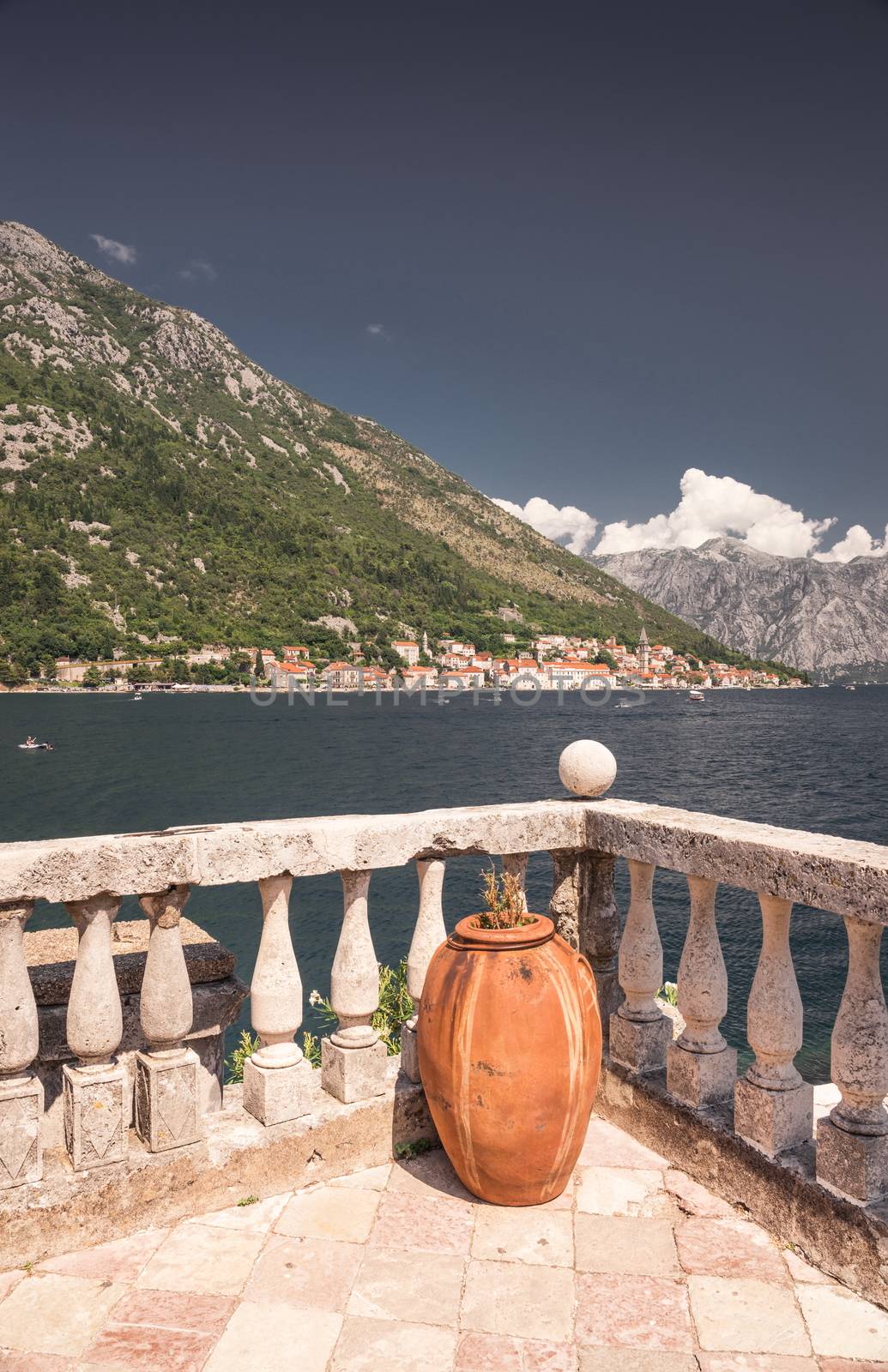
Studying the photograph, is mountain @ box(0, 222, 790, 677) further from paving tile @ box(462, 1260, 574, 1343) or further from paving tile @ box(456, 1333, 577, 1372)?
paving tile @ box(456, 1333, 577, 1372)

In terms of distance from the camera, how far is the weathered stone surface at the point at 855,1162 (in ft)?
9.20

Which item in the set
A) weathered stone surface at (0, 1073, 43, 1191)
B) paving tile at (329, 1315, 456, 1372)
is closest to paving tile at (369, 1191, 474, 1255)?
paving tile at (329, 1315, 456, 1372)

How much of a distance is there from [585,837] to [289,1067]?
5.85 ft

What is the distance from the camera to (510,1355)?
2.54 meters

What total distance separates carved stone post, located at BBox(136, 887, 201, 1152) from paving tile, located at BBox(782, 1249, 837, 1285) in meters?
2.33

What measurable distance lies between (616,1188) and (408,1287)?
1072 millimetres

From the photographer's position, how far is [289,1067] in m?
3.46

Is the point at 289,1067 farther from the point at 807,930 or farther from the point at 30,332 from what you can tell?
the point at 30,332

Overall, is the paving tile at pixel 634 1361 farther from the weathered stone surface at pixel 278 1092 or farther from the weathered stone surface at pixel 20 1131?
the weathered stone surface at pixel 20 1131

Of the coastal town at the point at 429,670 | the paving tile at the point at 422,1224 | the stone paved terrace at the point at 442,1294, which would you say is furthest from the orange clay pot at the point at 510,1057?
the coastal town at the point at 429,670

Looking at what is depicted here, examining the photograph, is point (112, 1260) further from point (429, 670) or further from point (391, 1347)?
point (429, 670)

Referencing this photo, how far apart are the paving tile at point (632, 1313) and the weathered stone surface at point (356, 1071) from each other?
1.16 metres

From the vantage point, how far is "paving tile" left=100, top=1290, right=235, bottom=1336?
2.64 m

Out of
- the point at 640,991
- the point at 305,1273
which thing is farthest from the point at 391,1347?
the point at 640,991
